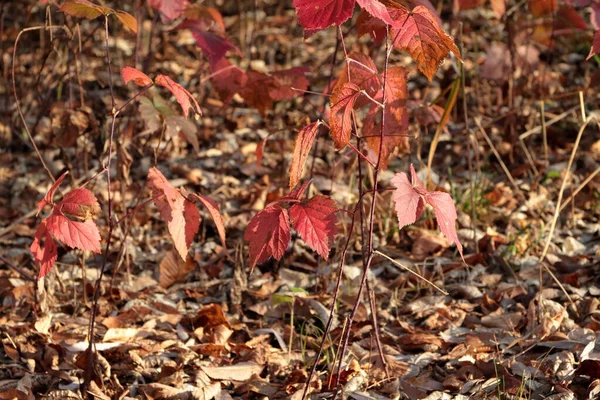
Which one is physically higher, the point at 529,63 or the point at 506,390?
the point at 529,63

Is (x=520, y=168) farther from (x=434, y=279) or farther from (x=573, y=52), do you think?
(x=573, y=52)

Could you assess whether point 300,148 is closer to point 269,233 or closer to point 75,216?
point 269,233

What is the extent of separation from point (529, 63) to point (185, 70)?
204 cm

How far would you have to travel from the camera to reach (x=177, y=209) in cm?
215

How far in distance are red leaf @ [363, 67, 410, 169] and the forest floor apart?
10 centimetres

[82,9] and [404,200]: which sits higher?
[82,9]

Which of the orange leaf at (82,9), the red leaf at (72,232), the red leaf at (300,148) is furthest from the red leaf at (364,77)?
the red leaf at (72,232)

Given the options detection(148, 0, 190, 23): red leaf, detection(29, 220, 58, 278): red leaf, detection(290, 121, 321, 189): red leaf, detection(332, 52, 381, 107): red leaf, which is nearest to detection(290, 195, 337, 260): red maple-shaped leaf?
detection(290, 121, 321, 189): red leaf

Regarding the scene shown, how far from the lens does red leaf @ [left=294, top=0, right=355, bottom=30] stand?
1.76 metres

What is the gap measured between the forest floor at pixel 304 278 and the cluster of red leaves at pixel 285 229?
344 mm

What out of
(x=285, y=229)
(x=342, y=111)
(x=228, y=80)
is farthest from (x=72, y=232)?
(x=228, y=80)

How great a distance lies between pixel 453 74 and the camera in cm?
429

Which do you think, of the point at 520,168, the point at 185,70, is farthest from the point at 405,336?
the point at 185,70

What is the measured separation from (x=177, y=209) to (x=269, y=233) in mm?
310
